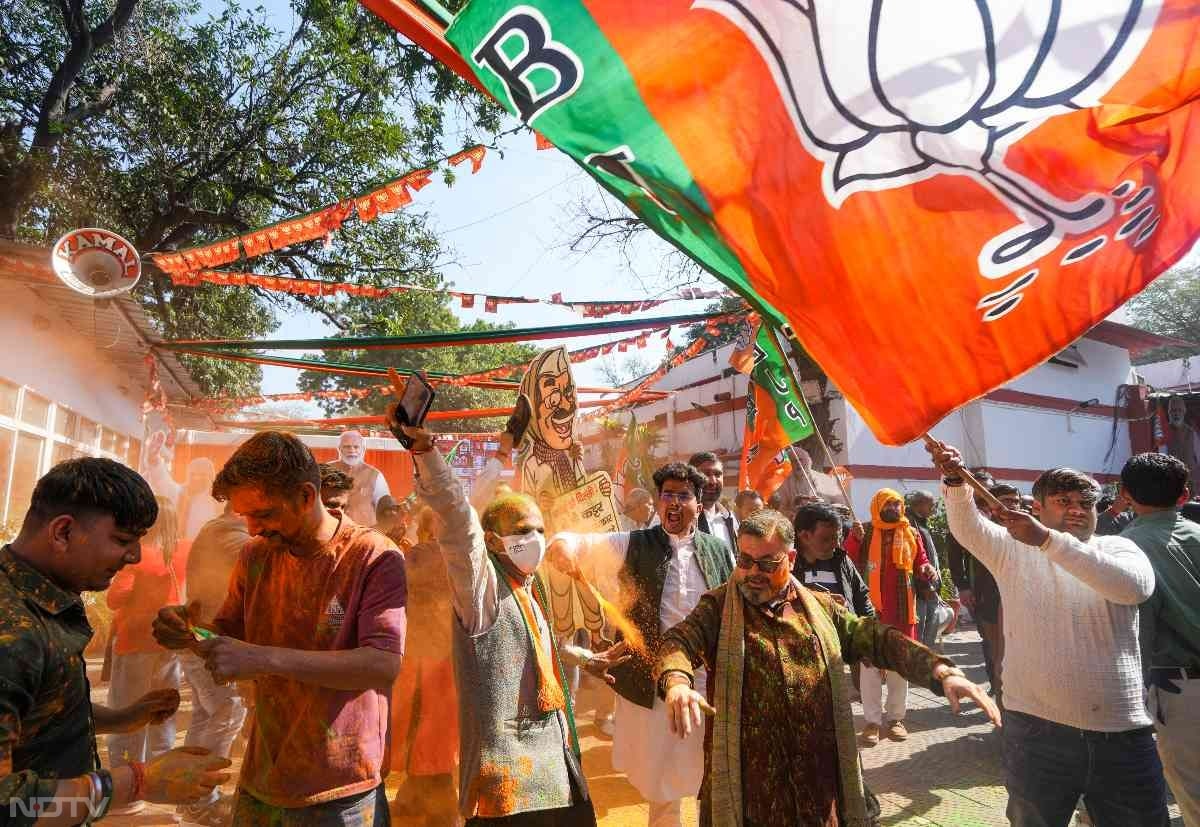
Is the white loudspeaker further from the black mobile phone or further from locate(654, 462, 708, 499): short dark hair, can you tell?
the black mobile phone

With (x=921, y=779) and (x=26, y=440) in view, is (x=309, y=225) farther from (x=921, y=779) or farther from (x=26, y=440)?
(x=921, y=779)

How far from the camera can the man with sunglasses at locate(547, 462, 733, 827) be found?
12.3ft

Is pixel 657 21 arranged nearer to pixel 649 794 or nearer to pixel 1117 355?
pixel 649 794

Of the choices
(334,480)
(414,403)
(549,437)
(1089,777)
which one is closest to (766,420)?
(549,437)

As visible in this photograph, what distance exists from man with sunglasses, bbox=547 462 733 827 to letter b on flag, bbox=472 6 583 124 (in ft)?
7.35

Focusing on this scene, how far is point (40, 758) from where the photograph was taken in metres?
1.64

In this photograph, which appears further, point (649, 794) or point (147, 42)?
point (147, 42)

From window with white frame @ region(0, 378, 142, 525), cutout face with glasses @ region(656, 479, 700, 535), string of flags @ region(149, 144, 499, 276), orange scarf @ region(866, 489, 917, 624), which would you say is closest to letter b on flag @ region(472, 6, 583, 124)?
cutout face with glasses @ region(656, 479, 700, 535)

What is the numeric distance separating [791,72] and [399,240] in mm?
12395

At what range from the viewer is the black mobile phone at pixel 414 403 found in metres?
2.30

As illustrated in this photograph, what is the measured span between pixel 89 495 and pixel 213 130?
1274 cm

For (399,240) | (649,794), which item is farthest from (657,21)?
(399,240)

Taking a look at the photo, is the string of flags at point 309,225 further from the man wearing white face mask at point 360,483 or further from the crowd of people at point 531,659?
the crowd of people at point 531,659

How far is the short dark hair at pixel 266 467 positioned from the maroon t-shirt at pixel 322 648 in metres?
0.29
